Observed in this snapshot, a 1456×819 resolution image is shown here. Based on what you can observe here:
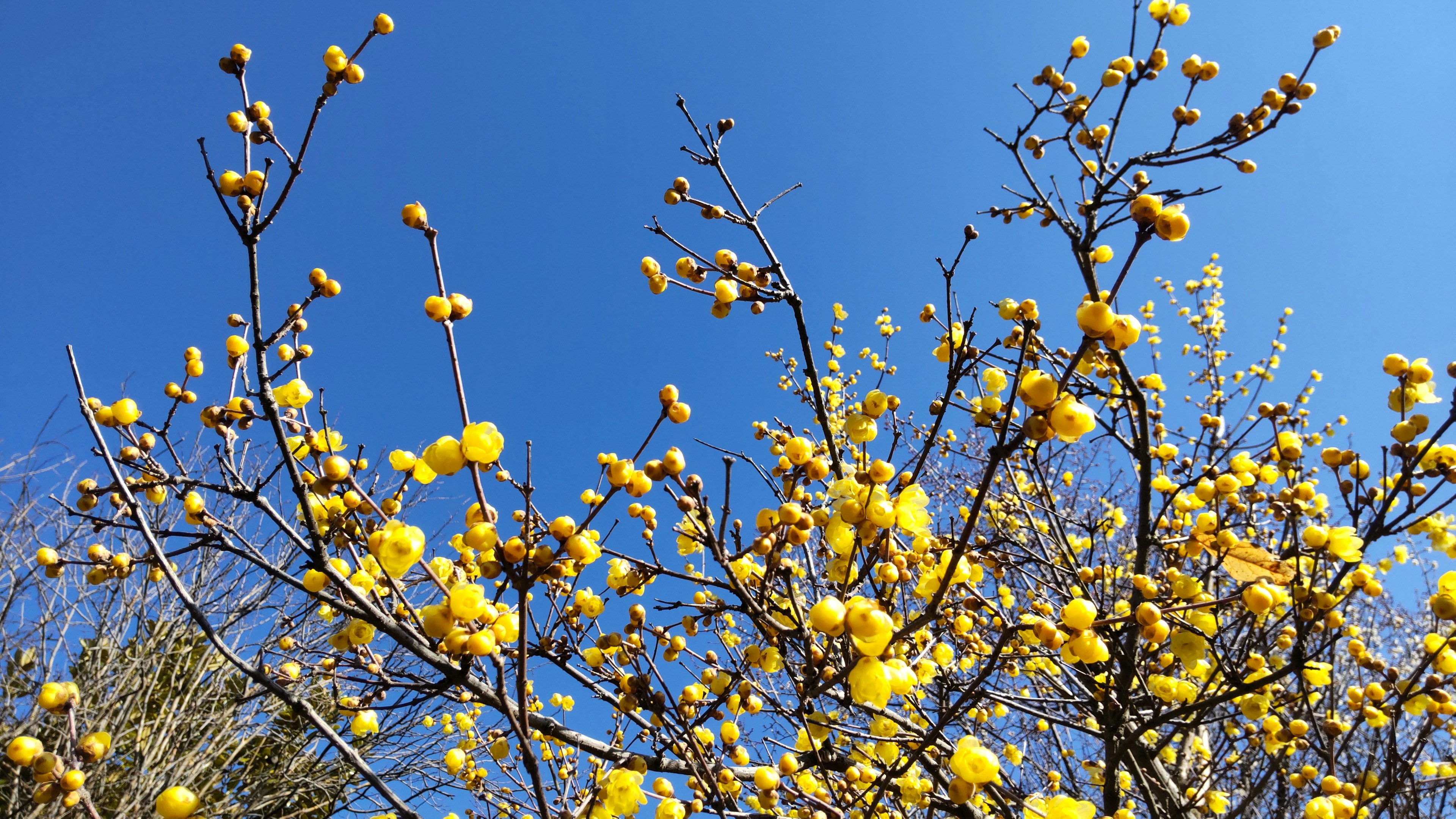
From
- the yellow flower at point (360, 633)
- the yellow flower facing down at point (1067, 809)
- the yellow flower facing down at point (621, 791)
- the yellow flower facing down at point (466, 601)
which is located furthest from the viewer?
the yellow flower at point (360, 633)

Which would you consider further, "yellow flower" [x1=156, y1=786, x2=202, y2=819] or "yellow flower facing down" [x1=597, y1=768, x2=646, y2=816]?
"yellow flower facing down" [x1=597, y1=768, x2=646, y2=816]

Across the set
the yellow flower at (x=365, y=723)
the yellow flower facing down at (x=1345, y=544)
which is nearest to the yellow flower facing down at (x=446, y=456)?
the yellow flower at (x=365, y=723)

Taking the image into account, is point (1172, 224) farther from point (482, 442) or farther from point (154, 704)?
point (154, 704)

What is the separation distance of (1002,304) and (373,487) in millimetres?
2595

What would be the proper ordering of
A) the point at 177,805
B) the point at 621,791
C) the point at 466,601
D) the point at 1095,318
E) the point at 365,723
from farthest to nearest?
1. the point at 365,723
2. the point at 621,791
3. the point at 177,805
4. the point at 466,601
5. the point at 1095,318

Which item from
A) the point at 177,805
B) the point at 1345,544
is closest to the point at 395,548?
the point at 177,805

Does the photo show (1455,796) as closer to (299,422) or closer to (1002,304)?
(1002,304)

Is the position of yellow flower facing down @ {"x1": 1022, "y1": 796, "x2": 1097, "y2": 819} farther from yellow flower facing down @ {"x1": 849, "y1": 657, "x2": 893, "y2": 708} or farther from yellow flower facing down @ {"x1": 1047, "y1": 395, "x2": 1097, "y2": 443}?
yellow flower facing down @ {"x1": 1047, "y1": 395, "x2": 1097, "y2": 443}

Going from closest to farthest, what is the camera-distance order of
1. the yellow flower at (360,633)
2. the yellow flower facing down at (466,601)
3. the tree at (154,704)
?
1. the yellow flower facing down at (466,601)
2. the yellow flower at (360,633)
3. the tree at (154,704)

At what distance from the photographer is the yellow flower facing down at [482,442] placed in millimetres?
1290

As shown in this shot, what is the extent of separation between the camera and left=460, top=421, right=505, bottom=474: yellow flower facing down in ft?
4.23

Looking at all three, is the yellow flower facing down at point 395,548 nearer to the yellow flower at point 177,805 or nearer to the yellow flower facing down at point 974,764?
the yellow flower at point 177,805

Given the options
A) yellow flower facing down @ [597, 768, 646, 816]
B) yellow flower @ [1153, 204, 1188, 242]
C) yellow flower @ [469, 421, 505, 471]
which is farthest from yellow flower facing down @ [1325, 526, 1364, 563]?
yellow flower @ [469, 421, 505, 471]

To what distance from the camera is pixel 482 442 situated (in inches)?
50.7
